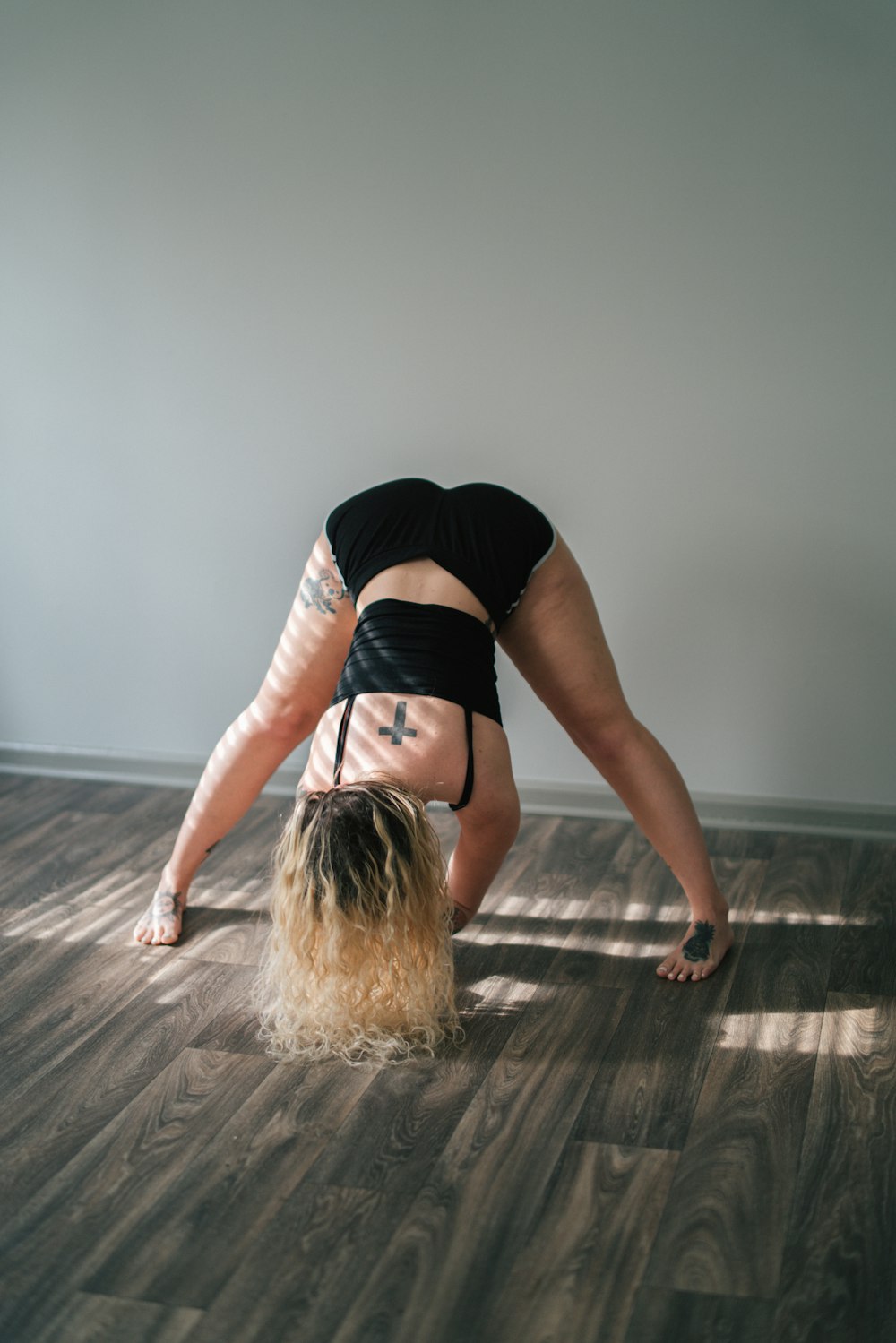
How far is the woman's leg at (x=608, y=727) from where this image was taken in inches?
99.4

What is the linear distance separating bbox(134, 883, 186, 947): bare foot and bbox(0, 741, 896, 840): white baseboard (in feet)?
3.00

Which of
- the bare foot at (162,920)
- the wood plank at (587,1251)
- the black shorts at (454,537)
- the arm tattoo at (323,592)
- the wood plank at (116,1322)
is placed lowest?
the bare foot at (162,920)

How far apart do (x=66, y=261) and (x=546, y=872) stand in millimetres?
2201

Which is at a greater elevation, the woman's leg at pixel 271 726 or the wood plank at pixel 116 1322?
the woman's leg at pixel 271 726

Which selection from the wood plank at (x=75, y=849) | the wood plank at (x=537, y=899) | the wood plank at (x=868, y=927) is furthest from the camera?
the wood plank at (x=75, y=849)

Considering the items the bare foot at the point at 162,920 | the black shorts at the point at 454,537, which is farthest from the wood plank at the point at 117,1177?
the black shorts at the point at 454,537

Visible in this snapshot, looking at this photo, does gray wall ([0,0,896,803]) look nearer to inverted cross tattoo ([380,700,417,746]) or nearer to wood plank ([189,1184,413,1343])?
inverted cross tattoo ([380,700,417,746])

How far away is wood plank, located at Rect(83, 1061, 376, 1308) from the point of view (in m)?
1.69

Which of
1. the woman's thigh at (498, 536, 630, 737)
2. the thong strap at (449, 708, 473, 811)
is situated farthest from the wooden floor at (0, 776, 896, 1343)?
the woman's thigh at (498, 536, 630, 737)

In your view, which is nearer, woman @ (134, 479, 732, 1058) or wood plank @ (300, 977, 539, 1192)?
wood plank @ (300, 977, 539, 1192)

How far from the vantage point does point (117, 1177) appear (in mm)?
1914

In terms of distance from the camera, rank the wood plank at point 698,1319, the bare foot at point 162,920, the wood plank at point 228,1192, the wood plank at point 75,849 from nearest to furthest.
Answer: the wood plank at point 698,1319 < the wood plank at point 228,1192 < the bare foot at point 162,920 < the wood plank at point 75,849

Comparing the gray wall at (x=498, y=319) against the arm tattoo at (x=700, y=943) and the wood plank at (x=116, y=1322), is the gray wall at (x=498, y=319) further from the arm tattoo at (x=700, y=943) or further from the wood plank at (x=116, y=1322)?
the wood plank at (x=116, y=1322)

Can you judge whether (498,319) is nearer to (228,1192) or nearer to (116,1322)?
(228,1192)
